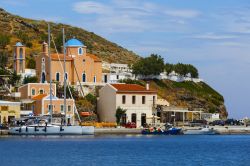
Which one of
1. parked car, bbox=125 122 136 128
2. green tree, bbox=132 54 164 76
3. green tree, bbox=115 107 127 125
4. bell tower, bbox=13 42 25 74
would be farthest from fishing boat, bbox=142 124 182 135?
green tree, bbox=132 54 164 76

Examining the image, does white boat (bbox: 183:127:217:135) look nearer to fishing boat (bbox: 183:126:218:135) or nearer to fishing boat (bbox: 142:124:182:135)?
fishing boat (bbox: 183:126:218:135)

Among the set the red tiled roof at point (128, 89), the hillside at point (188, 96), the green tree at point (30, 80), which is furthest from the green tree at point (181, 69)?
the green tree at point (30, 80)

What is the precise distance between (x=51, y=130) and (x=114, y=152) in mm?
24071

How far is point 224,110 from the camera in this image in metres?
138

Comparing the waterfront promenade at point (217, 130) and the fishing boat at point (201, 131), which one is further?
the fishing boat at point (201, 131)

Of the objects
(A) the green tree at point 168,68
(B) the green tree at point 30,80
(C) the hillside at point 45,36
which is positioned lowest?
(B) the green tree at point 30,80

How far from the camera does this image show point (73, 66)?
371ft

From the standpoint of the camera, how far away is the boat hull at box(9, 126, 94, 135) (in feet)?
306

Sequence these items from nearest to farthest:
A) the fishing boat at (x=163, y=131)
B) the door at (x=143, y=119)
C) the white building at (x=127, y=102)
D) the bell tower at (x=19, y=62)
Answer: the fishing boat at (x=163, y=131) < the white building at (x=127, y=102) < the door at (x=143, y=119) < the bell tower at (x=19, y=62)

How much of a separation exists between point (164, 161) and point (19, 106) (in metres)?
40.7

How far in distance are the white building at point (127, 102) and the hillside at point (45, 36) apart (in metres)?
39.0

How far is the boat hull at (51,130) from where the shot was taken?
3671 inches

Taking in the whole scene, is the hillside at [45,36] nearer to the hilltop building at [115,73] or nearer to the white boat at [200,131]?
the hilltop building at [115,73]

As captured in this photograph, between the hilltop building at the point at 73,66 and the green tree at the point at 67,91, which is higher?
the hilltop building at the point at 73,66
